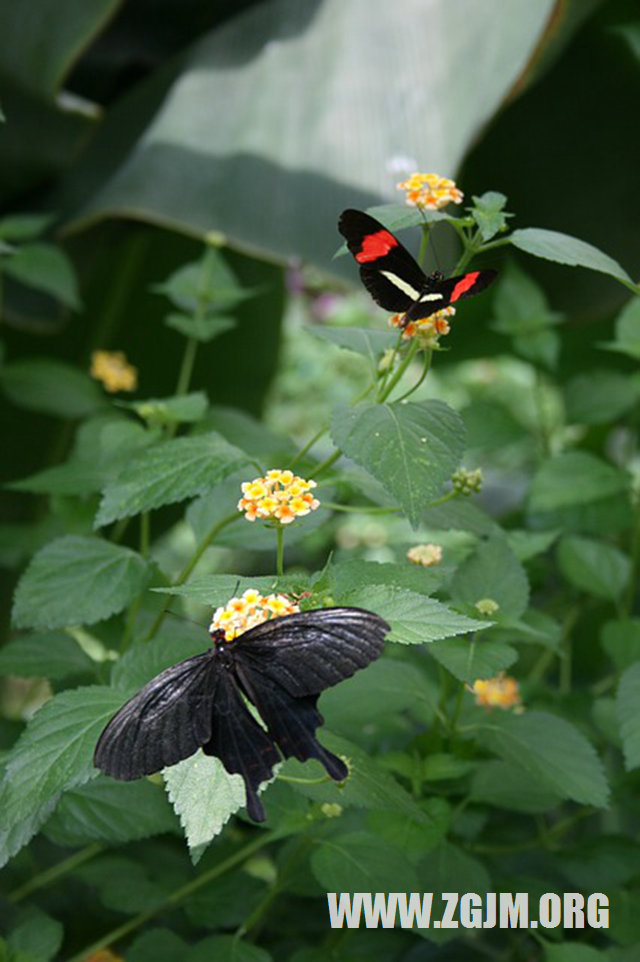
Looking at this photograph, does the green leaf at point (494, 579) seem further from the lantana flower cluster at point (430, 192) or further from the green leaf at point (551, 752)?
the lantana flower cluster at point (430, 192)

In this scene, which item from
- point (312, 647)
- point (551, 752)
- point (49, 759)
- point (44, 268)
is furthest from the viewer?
point (44, 268)

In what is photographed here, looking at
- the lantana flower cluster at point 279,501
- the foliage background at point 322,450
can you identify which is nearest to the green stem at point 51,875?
the foliage background at point 322,450

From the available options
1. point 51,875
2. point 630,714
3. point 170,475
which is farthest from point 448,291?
point 51,875

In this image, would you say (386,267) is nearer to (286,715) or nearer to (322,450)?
(286,715)

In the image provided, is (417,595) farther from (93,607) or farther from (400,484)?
(93,607)

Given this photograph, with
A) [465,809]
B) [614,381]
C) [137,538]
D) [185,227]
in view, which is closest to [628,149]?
[614,381]

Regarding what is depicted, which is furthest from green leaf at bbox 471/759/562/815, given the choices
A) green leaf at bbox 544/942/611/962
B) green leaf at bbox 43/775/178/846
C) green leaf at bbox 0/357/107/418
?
green leaf at bbox 0/357/107/418
